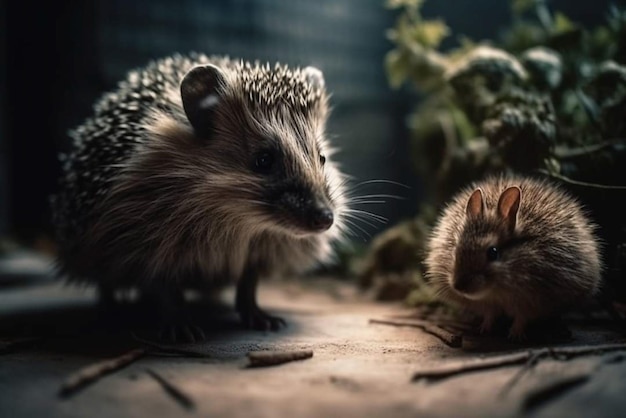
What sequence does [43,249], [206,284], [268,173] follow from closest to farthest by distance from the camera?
[268,173] < [206,284] < [43,249]

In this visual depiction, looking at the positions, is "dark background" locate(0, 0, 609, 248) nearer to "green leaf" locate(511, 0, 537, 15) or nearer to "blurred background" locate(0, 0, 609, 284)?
"blurred background" locate(0, 0, 609, 284)

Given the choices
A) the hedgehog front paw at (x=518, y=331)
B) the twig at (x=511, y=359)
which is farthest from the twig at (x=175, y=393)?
the hedgehog front paw at (x=518, y=331)

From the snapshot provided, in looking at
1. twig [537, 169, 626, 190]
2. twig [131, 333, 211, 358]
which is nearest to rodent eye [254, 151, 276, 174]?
twig [131, 333, 211, 358]

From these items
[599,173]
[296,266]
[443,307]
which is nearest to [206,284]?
[296,266]

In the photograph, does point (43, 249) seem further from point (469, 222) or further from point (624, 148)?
point (624, 148)

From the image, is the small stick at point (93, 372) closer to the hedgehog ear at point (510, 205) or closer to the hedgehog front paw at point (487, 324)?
the hedgehog front paw at point (487, 324)

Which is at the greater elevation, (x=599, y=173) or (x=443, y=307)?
(x=599, y=173)

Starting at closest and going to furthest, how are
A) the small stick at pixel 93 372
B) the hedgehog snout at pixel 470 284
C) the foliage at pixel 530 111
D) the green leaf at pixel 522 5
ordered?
the small stick at pixel 93 372
the hedgehog snout at pixel 470 284
the foliage at pixel 530 111
the green leaf at pixel 522 5
